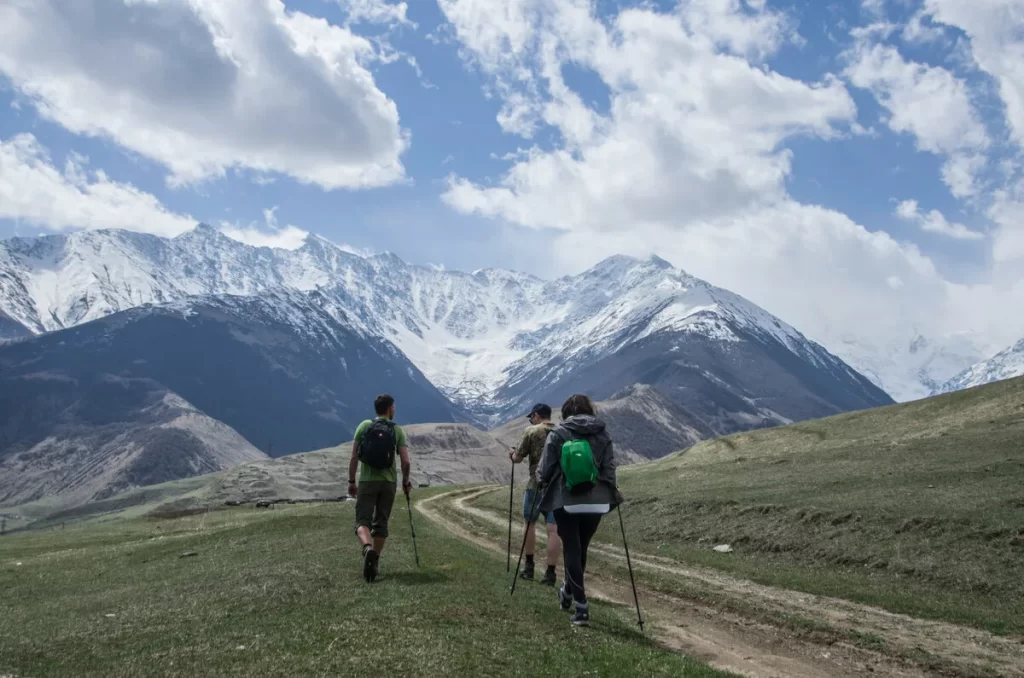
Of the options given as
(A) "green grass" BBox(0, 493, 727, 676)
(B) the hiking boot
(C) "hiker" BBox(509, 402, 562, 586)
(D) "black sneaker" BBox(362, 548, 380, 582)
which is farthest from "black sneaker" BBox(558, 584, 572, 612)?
(D) "black sneaker" BBox(362, 548, 380, 582)

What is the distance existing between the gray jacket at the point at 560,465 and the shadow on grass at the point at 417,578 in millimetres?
4371

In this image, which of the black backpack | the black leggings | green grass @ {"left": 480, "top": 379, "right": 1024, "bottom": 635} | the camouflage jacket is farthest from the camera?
green grass @ {"left": 480, "top": 379, "right": 1024, "bottom": 635}

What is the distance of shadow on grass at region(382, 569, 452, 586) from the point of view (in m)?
18.7

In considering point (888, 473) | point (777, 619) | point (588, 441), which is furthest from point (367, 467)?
point (888, 473)

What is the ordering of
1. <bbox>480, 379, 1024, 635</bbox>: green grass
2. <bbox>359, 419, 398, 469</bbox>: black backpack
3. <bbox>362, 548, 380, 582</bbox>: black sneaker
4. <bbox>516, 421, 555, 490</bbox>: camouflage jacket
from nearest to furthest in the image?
<bbox>362, 548, 380, 582</bbox>: black sneaker
<bbox>359, 419, 398, 469</bbox>: black backpack
<bbox>516, 421, 555, 490</bbox>: camouflage jacket
<bbox>480, 379, 1024, 635</bbox>: green grass

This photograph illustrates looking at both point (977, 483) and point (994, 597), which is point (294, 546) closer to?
point (994, 597)

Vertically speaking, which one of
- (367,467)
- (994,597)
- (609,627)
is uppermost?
(367,467)

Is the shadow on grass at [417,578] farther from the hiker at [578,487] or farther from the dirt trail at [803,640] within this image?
the dirt trail at [803,640]

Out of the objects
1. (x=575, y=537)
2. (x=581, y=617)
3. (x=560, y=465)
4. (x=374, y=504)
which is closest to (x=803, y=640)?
(x=581, y=617)

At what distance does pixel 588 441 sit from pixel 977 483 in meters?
28.9

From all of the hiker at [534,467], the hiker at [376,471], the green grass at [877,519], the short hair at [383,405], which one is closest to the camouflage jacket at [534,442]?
the hiker at [534,467]

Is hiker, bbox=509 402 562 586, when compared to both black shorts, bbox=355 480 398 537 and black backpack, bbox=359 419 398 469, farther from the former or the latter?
black shorts, bbox=355 480 398 537

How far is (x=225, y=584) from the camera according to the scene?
2047cm

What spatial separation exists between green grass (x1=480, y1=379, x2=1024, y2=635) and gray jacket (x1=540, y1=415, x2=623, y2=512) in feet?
32.4
